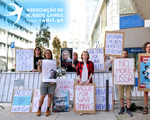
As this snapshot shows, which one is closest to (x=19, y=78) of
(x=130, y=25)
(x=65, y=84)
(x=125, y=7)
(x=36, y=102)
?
(x=36, y=102)

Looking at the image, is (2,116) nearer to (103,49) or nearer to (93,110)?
(93,110)

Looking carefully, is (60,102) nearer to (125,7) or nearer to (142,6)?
(142,6)

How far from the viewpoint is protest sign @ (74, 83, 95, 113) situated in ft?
17.2

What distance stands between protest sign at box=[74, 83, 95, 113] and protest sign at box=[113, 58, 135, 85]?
815 millimetres

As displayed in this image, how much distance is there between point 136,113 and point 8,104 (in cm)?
459

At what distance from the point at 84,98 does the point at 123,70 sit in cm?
147

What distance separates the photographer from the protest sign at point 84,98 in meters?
5.24

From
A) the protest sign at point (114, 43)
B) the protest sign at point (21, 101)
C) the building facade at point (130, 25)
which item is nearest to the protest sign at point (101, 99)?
the protest sign at point (114, 43)

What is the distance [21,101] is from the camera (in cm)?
560

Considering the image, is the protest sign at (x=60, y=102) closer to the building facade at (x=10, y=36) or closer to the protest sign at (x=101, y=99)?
the protest sign at (x=101, y=99)

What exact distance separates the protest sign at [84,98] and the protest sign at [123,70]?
2.67ft

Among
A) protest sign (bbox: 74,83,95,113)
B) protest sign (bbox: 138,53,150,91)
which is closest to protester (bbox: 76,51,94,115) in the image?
protest sign (bbox: 74,83,95,113)

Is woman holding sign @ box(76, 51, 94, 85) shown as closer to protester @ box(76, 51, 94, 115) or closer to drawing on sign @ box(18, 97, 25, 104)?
protester @ box(76, 51, 94, 115)

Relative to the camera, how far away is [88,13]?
100125mm
